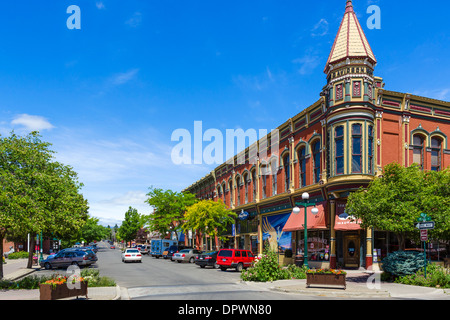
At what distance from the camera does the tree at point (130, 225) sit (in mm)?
141250

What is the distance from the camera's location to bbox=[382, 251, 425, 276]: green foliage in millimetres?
22062

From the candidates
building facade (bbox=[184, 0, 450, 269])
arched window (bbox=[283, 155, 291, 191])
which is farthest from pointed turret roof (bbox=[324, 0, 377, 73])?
arched window (bbox=[283, 155, 291, 191])

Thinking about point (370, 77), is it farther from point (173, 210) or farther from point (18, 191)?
point (173, 210)

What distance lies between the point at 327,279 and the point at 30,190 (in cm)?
1426

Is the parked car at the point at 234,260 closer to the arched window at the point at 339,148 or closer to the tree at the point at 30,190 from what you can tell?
the arched window at the point at 339,148

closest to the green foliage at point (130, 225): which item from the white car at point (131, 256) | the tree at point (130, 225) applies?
the tree at point (130, 225)

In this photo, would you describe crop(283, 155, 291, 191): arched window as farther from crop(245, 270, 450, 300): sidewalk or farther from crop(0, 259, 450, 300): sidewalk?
crop(0, 259, 450, 300): sidewalk

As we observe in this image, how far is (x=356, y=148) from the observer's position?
29609mm

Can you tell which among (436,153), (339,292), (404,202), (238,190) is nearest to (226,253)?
(404,202)

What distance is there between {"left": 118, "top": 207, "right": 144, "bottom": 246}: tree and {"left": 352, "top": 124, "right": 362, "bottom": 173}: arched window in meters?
117

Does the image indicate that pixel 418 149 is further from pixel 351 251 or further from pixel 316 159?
pixel 351 251

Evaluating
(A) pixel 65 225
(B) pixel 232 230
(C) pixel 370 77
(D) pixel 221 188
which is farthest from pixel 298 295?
(D) pixel 221 188

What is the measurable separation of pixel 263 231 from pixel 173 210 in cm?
2193

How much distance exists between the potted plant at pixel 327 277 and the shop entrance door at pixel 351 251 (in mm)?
12022
